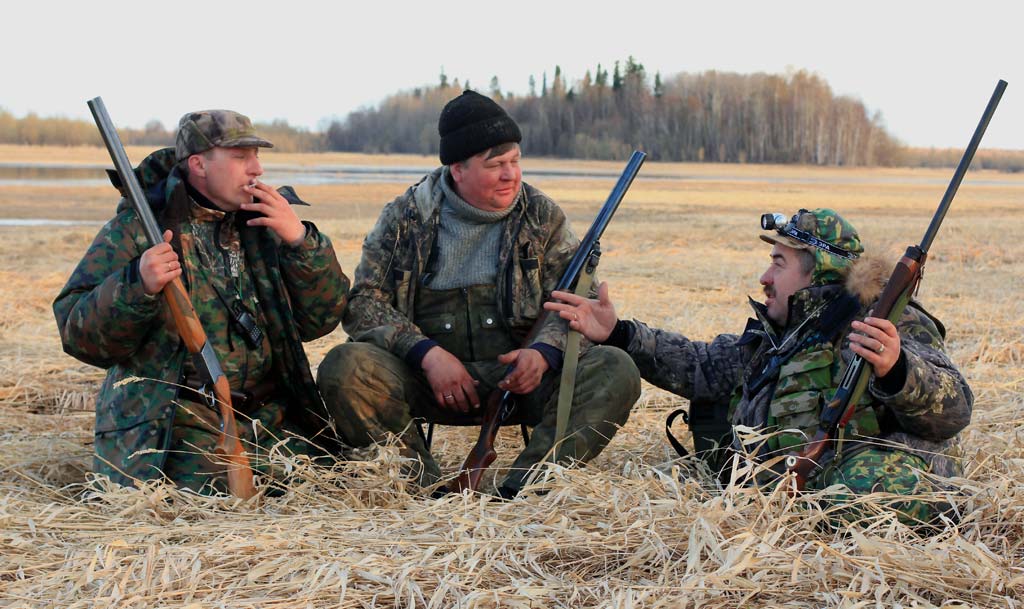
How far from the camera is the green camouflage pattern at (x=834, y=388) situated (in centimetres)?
376

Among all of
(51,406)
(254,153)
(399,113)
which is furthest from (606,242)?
(399,113)

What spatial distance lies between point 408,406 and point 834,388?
6.10 ft

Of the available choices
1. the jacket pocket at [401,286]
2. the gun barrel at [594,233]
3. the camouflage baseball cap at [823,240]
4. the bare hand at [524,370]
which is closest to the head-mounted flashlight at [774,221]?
the camouflage baseball cap at [823,240]

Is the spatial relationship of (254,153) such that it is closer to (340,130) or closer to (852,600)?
(852,600)

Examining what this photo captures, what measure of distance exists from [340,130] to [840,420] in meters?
82.2

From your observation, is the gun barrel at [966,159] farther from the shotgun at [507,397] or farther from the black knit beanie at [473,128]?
the black knit beanie at [473,128]

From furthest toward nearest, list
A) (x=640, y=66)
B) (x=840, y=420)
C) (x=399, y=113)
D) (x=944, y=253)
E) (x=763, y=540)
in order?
(x=399, y=113) < (x=640, y=66) < (x=944, y=253) < (x=840, y=420) < (x=763, y=540)

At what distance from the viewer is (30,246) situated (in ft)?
48.0

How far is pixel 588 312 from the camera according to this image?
186 inches

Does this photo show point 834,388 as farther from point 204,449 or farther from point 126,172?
point 126,172

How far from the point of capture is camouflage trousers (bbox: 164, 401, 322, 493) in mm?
4395

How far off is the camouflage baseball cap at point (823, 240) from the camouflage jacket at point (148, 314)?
191 cm

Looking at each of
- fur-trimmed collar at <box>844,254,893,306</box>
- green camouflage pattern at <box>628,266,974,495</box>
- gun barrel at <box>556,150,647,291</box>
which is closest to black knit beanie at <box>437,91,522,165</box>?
gun barrel at <box>556,150,647,291</box>

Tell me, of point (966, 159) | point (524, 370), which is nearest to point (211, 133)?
point (524, 370)
